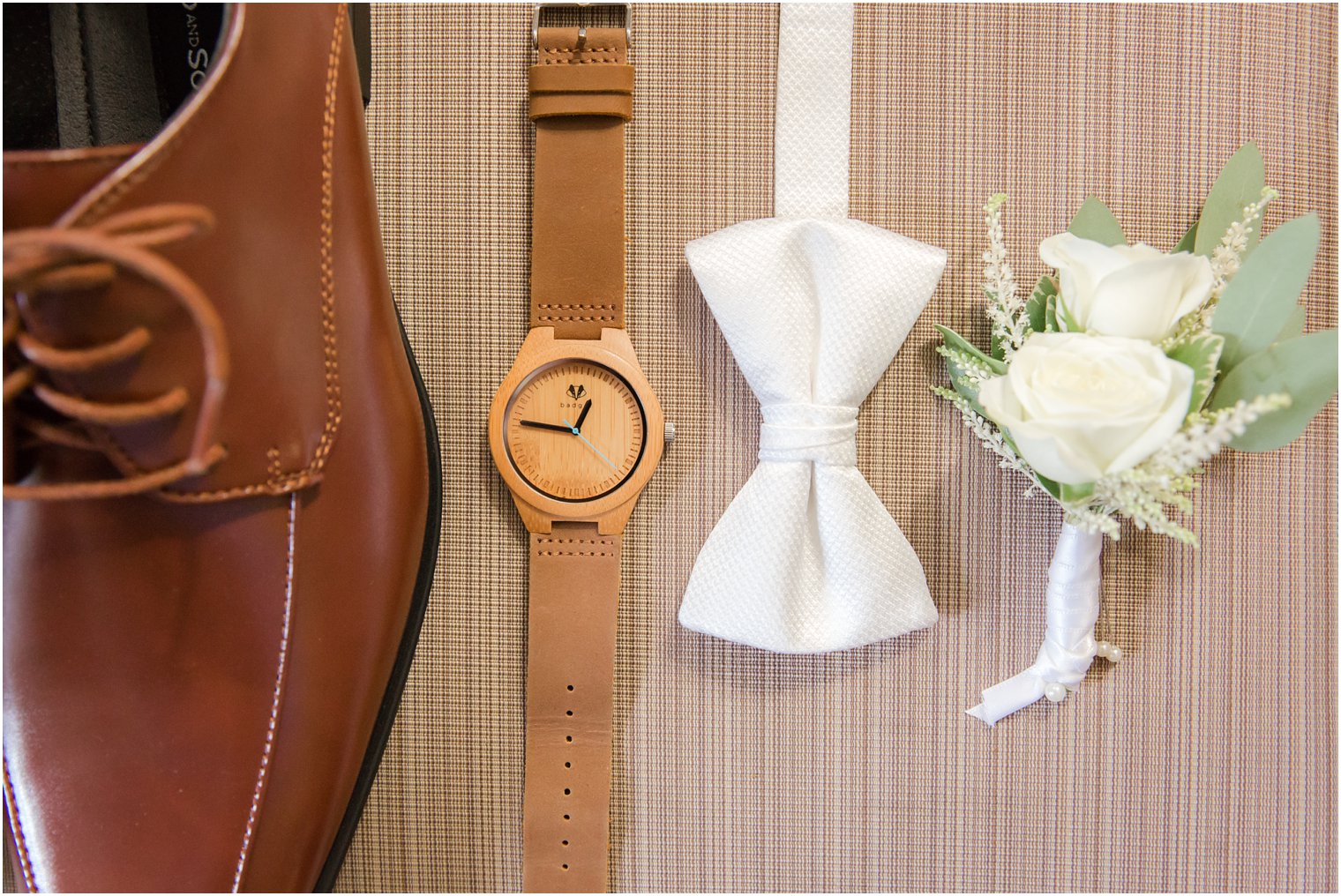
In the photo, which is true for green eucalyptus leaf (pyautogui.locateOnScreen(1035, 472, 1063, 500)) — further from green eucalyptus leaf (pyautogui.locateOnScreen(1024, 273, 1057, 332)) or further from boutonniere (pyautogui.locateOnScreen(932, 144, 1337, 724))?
green eucalyptus leaf (pyautogui.locateOnScreen(1024, 273, 1057, 332))

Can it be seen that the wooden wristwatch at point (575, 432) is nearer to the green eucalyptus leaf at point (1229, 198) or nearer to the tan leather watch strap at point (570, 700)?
the tan leather watch strap at point (570, 700)

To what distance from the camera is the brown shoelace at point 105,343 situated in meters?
0.56

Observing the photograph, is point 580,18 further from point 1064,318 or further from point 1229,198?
point 1229,198

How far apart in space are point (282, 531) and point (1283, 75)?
112 cm

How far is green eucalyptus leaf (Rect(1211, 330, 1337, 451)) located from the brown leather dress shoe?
77 cm

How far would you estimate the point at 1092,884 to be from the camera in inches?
35.6

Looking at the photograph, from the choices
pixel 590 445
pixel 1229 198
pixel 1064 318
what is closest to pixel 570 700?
pixel 590 445

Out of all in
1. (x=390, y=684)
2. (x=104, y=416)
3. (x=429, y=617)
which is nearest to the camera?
(x=104, y=416)

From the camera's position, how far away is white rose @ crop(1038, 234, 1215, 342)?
719 mm

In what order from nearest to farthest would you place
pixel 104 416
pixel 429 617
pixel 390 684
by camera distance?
pixel 104 416 < pixel 390 684 < pixel 429 617

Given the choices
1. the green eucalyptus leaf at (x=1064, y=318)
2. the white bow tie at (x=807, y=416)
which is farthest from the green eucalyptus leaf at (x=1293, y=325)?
the white bow tie at (x=807, y=416)

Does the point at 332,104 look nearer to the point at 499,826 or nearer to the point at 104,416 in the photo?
the point at 104,416

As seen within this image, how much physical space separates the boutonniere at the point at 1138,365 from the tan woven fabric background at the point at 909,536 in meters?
0.06

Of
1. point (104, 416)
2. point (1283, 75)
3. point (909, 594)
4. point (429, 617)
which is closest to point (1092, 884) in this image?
point (909, 594)
